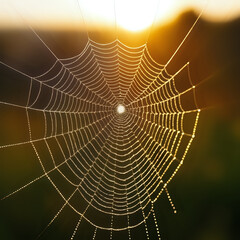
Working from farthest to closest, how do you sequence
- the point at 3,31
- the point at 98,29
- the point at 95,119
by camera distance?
the point at 95,119 → the point at 3,31 → the point at 98,29

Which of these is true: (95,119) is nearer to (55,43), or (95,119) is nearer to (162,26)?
(55,43)

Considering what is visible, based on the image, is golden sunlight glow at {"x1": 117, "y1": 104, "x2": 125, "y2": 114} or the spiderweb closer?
the spiderweb

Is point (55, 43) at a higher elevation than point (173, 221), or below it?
higher

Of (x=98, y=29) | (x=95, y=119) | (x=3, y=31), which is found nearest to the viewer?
(x=98, y=29)

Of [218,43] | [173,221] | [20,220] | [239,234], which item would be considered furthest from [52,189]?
[218,43]

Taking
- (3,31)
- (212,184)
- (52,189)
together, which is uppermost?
(3,31)

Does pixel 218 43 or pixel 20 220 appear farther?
pixel 218 43

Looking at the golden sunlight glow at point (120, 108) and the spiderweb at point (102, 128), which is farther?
the golden sunlight glow at point (120, 108)

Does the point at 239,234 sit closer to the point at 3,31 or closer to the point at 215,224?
the point at 215,224

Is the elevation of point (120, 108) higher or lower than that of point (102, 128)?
higher

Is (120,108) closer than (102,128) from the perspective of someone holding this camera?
No
